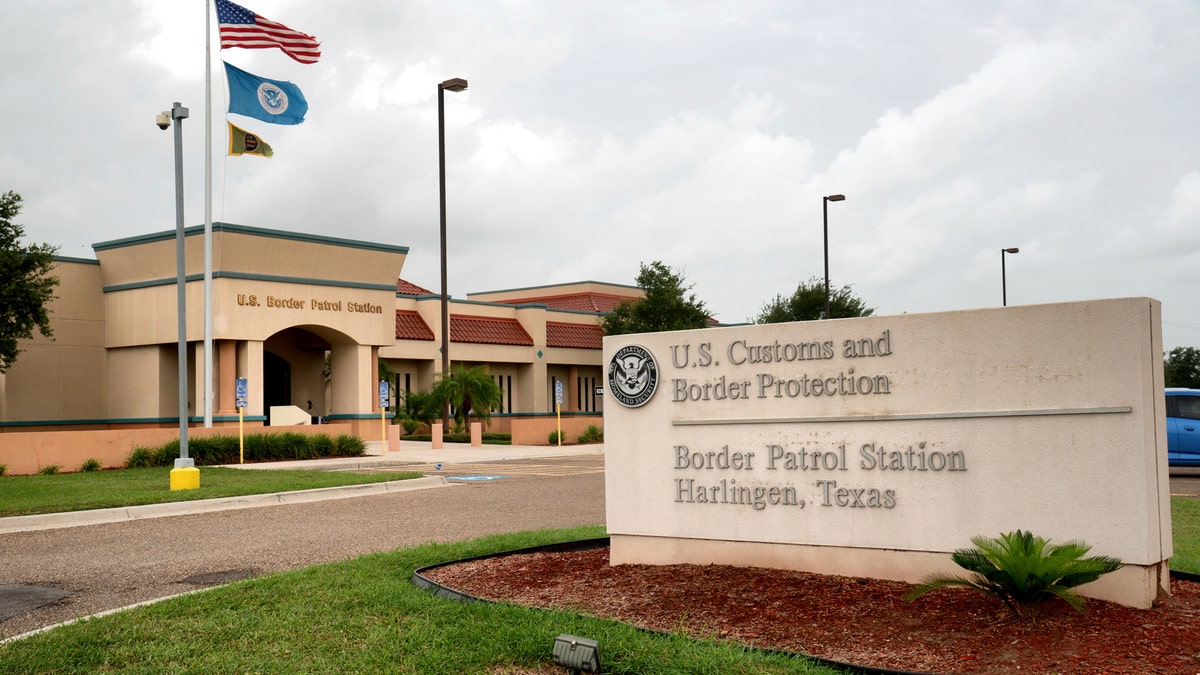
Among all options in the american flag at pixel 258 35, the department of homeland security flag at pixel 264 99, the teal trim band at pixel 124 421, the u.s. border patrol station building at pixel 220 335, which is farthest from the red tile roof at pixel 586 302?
the american flag at pixel 258 35

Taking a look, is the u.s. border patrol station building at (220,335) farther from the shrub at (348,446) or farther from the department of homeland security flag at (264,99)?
the department of homeland security flag at (264,99)

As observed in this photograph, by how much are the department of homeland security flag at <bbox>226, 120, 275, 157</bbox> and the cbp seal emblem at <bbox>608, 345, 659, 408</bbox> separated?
23130mm

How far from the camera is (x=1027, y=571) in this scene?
5930 mm

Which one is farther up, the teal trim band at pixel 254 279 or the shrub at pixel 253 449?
the teal trim band at pixel 254 279

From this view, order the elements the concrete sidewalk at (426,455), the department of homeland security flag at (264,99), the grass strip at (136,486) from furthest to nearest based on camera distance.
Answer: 1. the department of homeland security flag at (264,99)
2. the concrete sidewalk at (426,455)
3. the grass strip at (136,486)

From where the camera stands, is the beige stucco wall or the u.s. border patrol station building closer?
the u.s. border patrol station building

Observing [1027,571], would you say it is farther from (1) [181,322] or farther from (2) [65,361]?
(2) [65,361]

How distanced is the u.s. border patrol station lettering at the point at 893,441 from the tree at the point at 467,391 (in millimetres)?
29883

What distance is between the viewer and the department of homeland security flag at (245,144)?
28.5 m

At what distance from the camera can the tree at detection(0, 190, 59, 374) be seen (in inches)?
1142

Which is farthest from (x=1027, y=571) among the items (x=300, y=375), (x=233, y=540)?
(x=300, y=375)

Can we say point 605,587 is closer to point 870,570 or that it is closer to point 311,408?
point 870,570

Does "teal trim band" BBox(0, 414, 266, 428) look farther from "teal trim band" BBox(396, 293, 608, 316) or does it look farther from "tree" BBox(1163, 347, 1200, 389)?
"tree" BBox(1163, 347, 1200, 389)

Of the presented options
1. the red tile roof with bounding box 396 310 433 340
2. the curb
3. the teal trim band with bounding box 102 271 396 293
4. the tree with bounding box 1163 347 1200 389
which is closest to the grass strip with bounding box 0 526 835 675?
the curb
